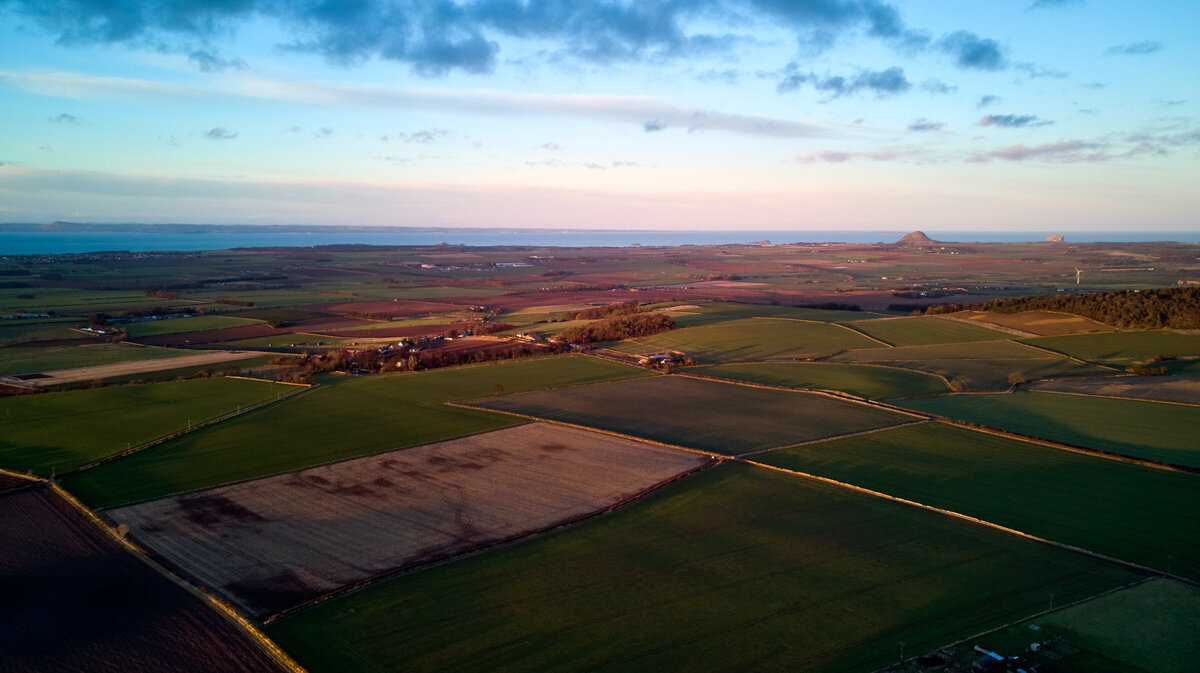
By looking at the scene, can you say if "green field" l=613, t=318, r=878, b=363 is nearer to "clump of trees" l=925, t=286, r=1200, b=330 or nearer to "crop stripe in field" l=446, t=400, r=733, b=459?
"crop stripe in field" l=446, t=400, r=733, b=459

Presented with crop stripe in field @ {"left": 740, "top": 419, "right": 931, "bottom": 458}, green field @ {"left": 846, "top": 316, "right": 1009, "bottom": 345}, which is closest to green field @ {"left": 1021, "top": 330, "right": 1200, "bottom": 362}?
green field @ {"left": 846, "top": 316, "right": 1009, "bottom": 345}

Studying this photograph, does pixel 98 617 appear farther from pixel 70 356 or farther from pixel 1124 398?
pixel 1124 398

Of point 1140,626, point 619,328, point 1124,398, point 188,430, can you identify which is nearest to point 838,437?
point 1140,626

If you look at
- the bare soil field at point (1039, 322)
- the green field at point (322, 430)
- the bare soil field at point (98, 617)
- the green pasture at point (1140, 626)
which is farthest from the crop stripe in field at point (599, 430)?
the bare soil field at point (1039, 322)

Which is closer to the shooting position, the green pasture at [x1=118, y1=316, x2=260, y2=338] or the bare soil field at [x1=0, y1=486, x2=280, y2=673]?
the bare soil field at [x1=0, y1=486, x2=280, y2=673]

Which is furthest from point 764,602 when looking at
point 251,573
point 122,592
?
point 122,592

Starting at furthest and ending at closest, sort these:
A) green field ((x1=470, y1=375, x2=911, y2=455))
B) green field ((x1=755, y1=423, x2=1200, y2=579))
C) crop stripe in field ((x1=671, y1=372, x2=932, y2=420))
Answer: crop stripe in field ((x1=671, y1=372, x2=932, y2=420))
green field ((x1=470, y1=375, x2=911, y2=455))
green field ((x1=755, y1=423, x2=1200, y2=579))
